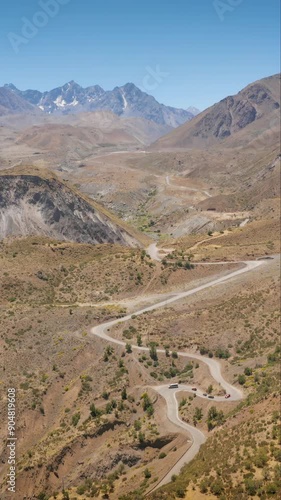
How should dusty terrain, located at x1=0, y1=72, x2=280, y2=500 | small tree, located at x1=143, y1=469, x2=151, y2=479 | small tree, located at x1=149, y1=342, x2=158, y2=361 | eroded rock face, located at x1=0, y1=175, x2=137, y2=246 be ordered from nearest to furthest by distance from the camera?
1. small tree, located at x1=143, y1=469, x2=151, y2=479
2. dusty terrain, located at x1=0, y1=72, x2=280, y2=500
3. small tree, located at x1=149, y1=342, x2=158, y2=361
4. eroded rock face, located at x1=0, y1=175, x2=137, y2=246

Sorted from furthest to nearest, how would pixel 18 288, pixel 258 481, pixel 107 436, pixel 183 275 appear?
pixel 183 275 → pixel 18 288 → pixel 107 436 → pixel 258 481

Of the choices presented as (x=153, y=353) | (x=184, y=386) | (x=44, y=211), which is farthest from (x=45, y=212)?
(x=184, y=386)

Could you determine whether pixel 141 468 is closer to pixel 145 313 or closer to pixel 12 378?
pixel 12 378

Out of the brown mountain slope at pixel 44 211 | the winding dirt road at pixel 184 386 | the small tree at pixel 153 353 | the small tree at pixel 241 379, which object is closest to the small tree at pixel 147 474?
the winding dirt road at pixel 184 386

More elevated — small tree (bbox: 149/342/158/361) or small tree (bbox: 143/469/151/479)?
small tree (bbox: 149/342/158/361)

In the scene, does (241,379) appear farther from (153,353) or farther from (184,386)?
(153,353)

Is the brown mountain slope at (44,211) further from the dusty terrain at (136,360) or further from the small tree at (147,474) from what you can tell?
the small tree at (147,474)

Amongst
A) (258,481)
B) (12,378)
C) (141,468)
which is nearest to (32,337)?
(12,378)

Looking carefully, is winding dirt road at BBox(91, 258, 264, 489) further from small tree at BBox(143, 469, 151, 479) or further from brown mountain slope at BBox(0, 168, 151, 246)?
brown mountain slope at BBox(0, 168, 151, 246)

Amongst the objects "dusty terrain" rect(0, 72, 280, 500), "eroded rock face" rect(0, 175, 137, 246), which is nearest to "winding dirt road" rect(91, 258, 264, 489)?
"dusty terrain" rect(0, 72, 280, 500)
